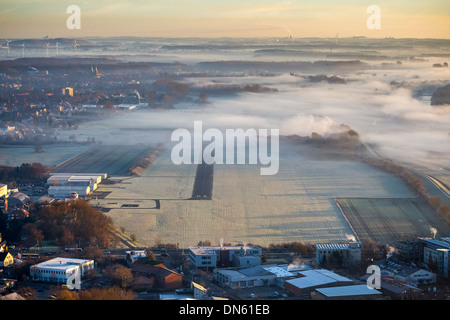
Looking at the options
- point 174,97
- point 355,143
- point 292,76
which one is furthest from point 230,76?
point 355,143

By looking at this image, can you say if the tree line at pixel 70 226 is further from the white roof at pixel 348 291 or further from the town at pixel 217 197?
the white roof at pixel 348 291

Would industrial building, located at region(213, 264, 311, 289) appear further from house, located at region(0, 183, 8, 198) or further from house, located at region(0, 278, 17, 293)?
house, located at region(0, 183, 8, 198)

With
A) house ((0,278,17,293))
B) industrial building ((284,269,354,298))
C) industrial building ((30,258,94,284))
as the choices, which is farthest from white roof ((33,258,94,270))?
industrial building ((284,269,354,298))

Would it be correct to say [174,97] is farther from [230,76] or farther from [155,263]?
[155,263]

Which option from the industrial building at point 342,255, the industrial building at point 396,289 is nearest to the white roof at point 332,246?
the industrial building at point 342,255

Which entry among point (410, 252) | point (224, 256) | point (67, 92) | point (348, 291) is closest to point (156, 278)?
point (224, 256)
